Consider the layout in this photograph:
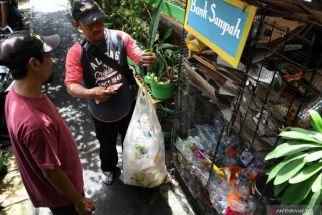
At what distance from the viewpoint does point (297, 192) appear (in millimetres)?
1361

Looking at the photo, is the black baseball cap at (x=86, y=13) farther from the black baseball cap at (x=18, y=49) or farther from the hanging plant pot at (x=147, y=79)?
the hanging plant pot at (x=147, y=79)

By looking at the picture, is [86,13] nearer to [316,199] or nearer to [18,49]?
[18,49]

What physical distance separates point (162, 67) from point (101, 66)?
3.84 feet

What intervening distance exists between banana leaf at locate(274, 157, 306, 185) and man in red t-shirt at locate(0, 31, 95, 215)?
119 centimetres

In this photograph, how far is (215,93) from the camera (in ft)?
7.06

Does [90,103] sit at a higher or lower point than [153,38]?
lower

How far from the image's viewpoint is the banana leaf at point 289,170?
4.34ft

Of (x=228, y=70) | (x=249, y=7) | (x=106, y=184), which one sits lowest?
(x=106, y=184)

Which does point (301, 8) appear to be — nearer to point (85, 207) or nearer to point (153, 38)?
point (85, 207)

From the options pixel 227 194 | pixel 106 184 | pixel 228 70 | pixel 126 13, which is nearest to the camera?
pixel 228 70

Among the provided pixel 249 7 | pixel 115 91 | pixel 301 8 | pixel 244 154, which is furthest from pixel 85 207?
pixel 301 8

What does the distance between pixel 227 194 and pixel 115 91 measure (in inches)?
51.2

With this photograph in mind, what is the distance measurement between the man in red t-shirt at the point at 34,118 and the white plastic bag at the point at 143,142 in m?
0.96

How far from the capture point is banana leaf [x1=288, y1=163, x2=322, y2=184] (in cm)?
127
